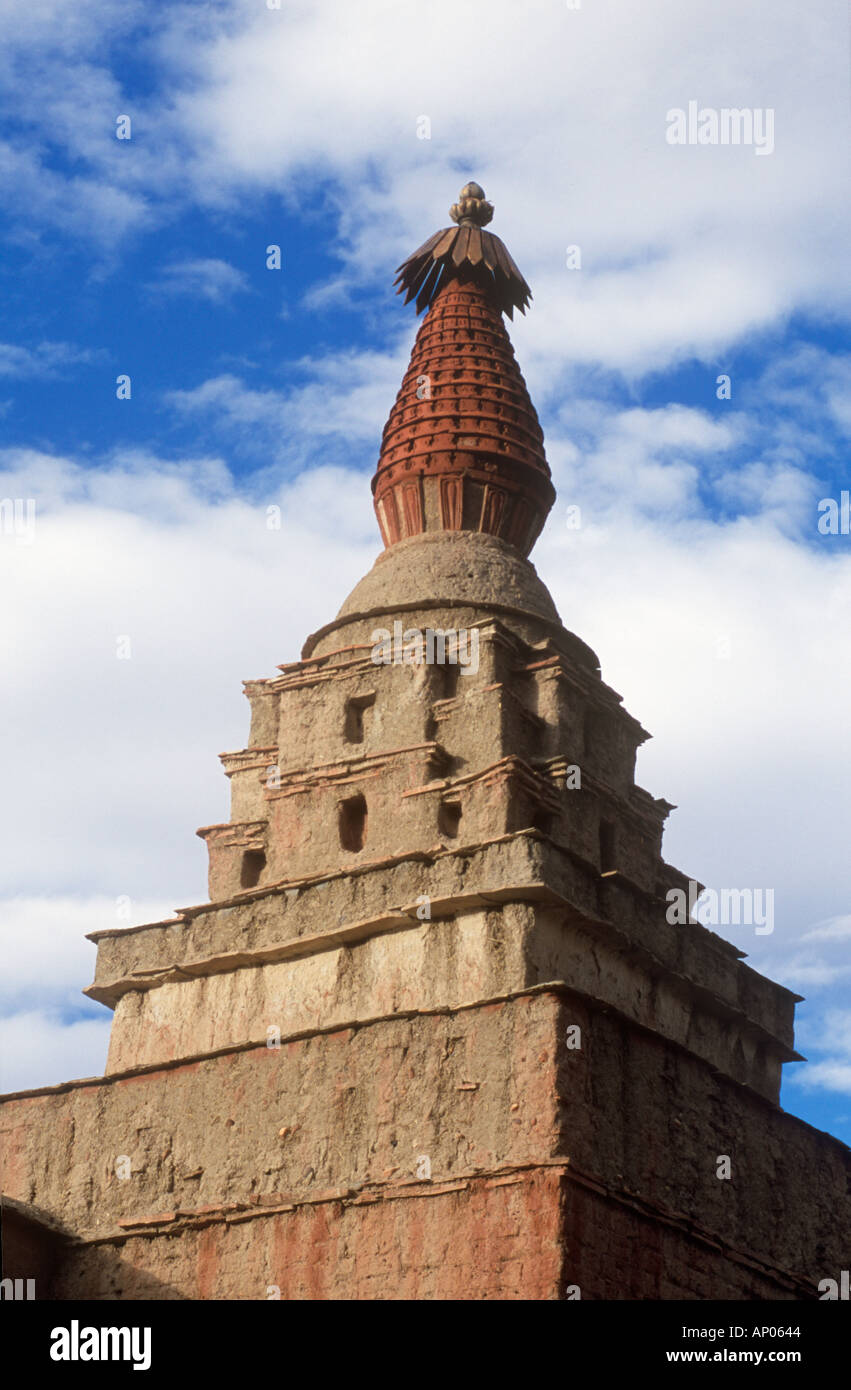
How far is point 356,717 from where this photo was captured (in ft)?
83.1

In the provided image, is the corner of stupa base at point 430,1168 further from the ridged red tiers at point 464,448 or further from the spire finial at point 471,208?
the spire finial at point 471,208

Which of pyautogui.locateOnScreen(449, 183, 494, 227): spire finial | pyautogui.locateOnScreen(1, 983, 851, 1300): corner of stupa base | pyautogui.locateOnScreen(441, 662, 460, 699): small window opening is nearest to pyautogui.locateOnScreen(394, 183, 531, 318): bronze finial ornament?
pyautogui.locateOnScreen(449, 183, 494, 227): spire finial

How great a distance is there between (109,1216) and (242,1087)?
97.2 inches

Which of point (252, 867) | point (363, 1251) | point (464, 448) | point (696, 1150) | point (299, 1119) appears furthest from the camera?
point (464, 448)

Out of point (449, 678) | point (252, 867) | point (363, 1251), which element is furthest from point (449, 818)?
point (363, 1251)

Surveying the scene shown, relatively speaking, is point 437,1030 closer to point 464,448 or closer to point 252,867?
point 252,867

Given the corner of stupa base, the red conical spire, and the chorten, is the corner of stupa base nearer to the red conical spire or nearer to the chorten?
the chorten

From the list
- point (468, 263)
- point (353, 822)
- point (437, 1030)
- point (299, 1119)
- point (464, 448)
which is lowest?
point (299, 1119)

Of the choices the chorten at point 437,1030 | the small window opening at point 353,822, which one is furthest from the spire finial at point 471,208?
the small window opening at point 353,822

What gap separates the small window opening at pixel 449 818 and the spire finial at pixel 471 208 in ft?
40.4

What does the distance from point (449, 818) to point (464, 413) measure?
8.23 m

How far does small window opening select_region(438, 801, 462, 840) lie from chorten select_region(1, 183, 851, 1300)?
0.08 metres

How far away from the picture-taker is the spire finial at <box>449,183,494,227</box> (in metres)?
30.8

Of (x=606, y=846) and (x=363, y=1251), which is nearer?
(x=363, y=1251)
